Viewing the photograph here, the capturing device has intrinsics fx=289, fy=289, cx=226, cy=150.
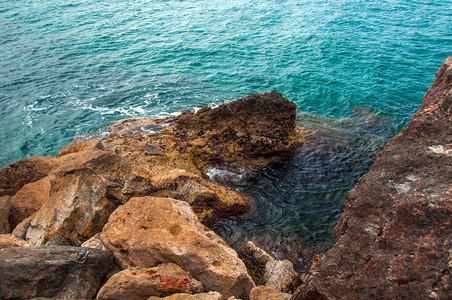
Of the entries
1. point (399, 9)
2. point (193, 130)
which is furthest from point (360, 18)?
point (193, 130)

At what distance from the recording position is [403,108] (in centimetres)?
2095

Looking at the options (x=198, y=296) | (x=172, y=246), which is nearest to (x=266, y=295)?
(x=198, y=296)

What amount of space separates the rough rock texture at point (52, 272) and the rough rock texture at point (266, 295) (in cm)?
428

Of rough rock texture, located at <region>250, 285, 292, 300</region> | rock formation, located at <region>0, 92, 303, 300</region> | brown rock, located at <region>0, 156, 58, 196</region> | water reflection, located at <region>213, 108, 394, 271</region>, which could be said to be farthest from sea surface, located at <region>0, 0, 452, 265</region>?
brown rock, located at <region>0, 156, 58, 196</region>

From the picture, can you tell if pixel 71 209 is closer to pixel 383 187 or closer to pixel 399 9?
pixel 383 187

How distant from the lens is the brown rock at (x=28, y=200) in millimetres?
11453

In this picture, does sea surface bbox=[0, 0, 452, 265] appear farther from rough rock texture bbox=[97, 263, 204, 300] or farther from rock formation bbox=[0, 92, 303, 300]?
rough rock texture bbox=[97, 263, 204, 300]

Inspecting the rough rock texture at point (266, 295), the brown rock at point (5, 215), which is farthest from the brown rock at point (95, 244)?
the rough rock texture at point (266, 295)

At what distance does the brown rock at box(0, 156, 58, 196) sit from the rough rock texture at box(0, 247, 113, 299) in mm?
6642

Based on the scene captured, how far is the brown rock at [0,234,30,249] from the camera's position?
29.9 feet

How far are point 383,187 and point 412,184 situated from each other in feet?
1.83

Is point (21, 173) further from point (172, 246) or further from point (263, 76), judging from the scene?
point (263, 76)

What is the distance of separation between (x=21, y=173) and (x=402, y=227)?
15069mm

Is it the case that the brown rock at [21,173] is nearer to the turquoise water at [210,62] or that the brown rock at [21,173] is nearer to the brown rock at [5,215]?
the brown rock at [5,215]
